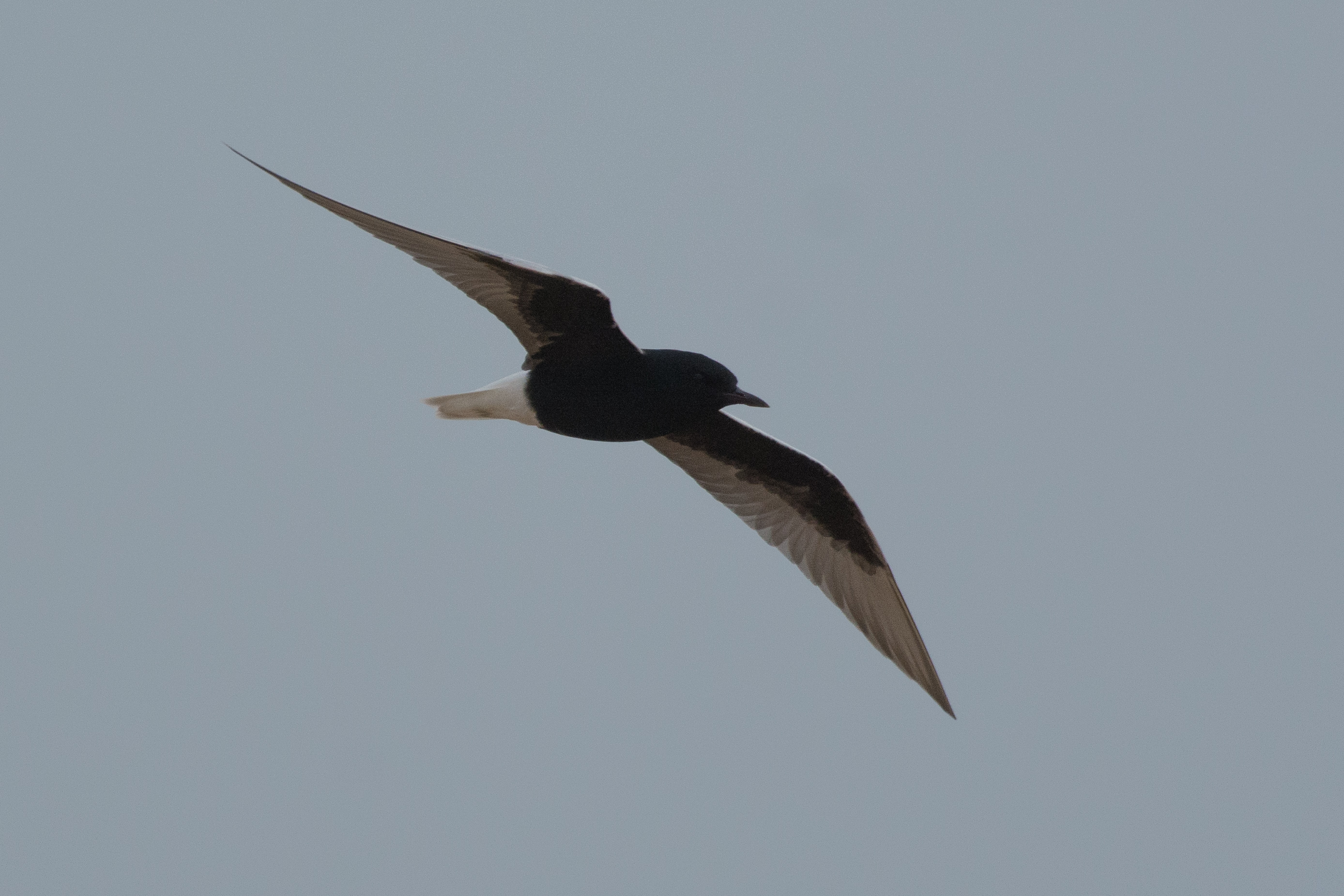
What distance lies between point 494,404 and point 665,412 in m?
0.91

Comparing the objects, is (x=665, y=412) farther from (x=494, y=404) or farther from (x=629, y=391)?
(x=494, y=404)

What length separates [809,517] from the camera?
8.51 m

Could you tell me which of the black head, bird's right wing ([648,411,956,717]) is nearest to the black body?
the black head

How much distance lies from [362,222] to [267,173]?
0.81 meters

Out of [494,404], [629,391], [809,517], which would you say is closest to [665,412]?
[629,391]

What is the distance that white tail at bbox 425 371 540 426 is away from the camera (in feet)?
24.1

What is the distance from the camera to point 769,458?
27.3 feet

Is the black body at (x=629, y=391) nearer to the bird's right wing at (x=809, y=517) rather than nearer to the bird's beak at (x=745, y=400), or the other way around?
the bird's beak at (x=745, y=400)

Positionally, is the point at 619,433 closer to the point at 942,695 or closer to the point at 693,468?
the point at 693,468

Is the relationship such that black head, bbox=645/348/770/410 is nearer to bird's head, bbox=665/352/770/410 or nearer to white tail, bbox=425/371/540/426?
bird's head, bbox=665/352/770/410

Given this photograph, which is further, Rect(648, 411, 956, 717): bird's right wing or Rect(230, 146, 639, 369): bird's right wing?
Rect(648, 411, 956, 717): bird's right wing

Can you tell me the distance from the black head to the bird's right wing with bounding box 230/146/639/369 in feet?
0.59

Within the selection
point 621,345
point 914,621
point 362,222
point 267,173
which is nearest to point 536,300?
point 621,345

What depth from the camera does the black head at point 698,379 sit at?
7191mm
